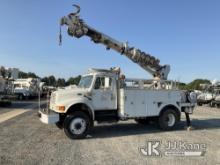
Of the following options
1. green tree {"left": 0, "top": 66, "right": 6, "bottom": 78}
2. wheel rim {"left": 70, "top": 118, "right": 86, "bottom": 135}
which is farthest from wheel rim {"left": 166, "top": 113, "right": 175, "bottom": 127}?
green tree {"left": 0, "top": 66, "right": 6, "bottom": 78}

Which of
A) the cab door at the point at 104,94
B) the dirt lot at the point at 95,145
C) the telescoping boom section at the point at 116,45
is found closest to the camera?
the dirt lot at the point at 95,145

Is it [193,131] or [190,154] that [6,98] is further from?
[190,154]

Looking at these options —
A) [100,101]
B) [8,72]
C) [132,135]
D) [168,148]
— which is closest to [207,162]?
[168,148]

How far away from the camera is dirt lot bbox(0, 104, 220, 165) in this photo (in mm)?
7145

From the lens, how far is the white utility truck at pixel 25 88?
3775cm

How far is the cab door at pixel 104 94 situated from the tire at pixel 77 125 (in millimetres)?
784

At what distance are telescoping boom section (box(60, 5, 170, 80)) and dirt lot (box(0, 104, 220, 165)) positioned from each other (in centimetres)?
291

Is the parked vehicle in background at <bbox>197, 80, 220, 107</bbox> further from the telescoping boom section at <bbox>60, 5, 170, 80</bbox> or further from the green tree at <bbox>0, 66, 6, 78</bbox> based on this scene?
the green tree at <bbox>0, 66, 6, 78</bbox>

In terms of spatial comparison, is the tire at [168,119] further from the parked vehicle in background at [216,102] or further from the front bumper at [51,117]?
the parked vehicle in background at [216,102]

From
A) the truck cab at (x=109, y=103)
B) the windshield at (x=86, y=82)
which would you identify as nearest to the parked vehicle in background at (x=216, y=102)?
the truck cab at (x=109, y=103)

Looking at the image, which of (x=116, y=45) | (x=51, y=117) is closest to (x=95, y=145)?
(x=51, y=117)

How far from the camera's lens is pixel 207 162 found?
7043 millimetres

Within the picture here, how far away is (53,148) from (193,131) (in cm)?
633

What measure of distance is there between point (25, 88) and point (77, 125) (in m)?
30.4
